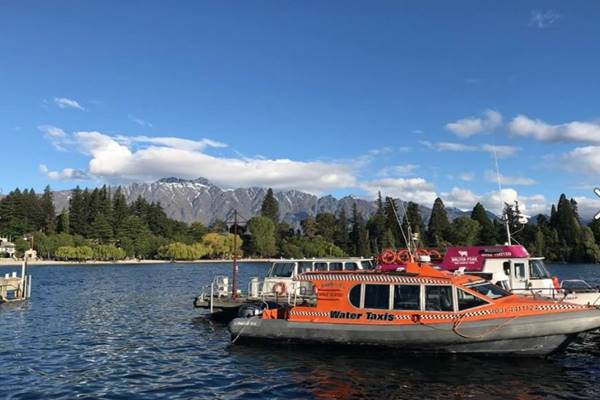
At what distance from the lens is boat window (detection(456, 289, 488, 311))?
59.6ft

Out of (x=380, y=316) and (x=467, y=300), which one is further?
(x=380, y=316)

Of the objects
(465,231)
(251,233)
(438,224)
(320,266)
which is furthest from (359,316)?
(251,233)

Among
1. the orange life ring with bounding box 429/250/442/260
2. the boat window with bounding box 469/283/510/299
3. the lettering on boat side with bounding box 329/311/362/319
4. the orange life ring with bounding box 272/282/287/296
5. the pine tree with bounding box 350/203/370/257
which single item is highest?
the pine tree with bounding box 350/203/370/257

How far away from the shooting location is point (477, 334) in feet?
58.1

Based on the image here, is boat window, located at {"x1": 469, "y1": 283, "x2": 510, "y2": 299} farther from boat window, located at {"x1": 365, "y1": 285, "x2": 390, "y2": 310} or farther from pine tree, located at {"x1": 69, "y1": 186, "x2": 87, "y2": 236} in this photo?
pine tree, located at {"x1": 69, "y1": 186, "x2": 87, "y2": 236}

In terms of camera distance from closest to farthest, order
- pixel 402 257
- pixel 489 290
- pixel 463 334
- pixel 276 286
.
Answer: pixel 463 334, pixel 489 290, pixel 402 257, pixel 276 286

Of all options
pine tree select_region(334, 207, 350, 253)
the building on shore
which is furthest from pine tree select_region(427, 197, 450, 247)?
the building on shore

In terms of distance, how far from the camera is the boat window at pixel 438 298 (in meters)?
18.5

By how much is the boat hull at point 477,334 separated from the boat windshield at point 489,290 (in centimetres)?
117

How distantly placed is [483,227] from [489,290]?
431 ft

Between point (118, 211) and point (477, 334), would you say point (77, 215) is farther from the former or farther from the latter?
point (477, 334)

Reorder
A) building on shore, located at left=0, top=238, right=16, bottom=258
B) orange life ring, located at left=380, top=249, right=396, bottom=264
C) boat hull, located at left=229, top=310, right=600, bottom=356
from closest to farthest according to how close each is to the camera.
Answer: boat hull, located at left=229, top=310, right=600, bottom=356 < orange life ring, located at left=380, top=249, right=396, bottom=264 < building on shore, located at left=0, top=238, right=16, bottom=258

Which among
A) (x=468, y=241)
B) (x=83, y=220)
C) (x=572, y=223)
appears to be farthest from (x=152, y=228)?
(x=572, y=223)

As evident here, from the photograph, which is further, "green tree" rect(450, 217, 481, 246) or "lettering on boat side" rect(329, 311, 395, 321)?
"green tree" rect(450, 217, 481, 246)
